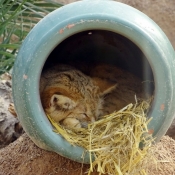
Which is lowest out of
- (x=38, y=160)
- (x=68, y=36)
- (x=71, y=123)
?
(x=38, y=160)

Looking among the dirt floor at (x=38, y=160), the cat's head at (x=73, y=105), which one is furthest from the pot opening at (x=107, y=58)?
the dirt floor at (x=38, y=160)

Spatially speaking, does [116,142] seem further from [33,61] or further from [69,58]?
[69,58]

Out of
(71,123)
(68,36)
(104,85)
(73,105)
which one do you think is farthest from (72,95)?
(68,36)

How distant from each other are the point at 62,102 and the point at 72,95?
0.12 metres

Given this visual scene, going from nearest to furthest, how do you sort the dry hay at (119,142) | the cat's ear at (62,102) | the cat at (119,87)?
the dry hay at (119,142) → the cat's ear at (62,102) → the cat at (119,87)

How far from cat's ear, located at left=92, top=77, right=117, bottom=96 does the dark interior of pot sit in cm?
23

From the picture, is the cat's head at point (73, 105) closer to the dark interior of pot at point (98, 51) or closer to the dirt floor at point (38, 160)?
the dirt floor at point (38, 160)

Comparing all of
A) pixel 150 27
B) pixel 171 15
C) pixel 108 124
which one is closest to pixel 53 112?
pixel 108 124

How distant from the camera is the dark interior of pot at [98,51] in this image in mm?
3469

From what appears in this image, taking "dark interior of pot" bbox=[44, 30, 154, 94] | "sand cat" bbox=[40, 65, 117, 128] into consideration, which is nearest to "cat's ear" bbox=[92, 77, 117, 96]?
"sand cat" bbox=[40, 65, 117, 128]

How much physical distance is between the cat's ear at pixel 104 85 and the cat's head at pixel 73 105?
0.28ft

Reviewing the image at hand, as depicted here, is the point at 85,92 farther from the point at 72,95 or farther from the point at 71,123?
the point at 71,123

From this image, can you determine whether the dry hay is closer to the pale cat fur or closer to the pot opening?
the pale cat fur

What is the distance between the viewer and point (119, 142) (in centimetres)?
267
